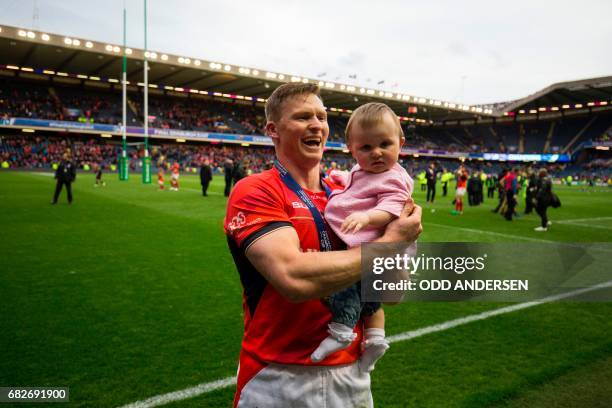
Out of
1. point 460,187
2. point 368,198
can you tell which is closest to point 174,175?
point 460,187

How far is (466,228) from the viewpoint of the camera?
12.4 metres

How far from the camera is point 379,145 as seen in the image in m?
1.90

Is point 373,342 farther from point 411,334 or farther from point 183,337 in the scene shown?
point 183,337

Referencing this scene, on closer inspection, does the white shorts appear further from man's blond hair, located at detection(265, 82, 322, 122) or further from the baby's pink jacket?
man's blond hair, located at detection(265, 82, 322, 122)

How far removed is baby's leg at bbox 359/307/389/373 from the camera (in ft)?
6.05

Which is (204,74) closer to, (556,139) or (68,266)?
(68,266)

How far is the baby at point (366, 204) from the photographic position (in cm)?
168

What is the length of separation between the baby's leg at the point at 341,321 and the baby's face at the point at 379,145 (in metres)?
0.56

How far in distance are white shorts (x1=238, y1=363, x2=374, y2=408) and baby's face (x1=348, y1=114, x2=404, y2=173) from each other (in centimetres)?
91

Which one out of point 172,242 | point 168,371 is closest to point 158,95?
point 172,242

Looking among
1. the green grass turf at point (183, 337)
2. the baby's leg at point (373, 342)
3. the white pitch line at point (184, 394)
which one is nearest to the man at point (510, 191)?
the green grass turf at point (183, 337)

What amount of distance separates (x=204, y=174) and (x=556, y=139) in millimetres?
64067

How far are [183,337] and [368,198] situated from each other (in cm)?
338

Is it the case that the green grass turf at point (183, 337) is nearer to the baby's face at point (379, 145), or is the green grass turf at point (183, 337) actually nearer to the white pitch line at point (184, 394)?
the white pitch line at point (184, 394)
